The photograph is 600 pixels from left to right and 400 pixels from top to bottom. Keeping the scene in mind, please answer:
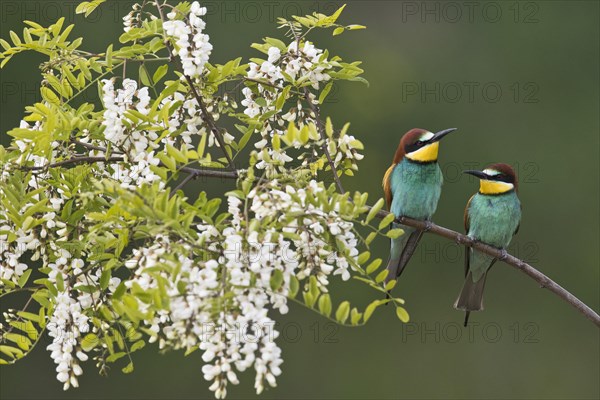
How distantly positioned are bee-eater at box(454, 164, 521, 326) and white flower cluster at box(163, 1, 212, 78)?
1219mm

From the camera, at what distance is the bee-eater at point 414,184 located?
2.72 metres

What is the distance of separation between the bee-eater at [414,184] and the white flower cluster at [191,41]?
0.92 m

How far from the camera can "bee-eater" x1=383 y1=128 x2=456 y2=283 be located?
272cm

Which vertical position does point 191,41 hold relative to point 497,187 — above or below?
above

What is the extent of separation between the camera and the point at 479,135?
21.5 ft

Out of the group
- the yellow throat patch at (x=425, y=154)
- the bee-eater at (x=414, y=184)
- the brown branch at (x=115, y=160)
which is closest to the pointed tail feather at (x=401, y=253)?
the bee-eater at (x=414, y=184)

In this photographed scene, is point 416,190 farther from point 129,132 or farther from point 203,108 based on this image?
point 129,132

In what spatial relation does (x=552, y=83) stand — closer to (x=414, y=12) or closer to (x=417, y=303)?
(x=414, y=12)

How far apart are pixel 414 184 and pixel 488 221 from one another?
34 cm

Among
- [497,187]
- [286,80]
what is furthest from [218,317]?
[497,187]

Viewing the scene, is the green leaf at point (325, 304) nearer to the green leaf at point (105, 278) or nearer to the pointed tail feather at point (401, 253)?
the green leaf at point (105, 278)

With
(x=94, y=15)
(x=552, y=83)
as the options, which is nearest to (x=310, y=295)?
(x=94, y=15)

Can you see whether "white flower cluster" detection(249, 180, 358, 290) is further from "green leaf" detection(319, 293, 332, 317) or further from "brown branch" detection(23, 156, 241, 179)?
"brown branch" detection(23, 156, 241, 179)

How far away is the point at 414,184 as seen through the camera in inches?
107
